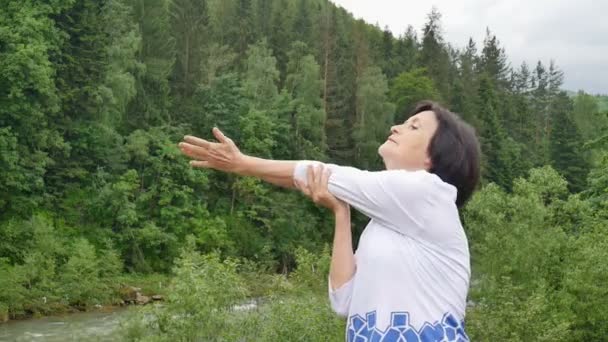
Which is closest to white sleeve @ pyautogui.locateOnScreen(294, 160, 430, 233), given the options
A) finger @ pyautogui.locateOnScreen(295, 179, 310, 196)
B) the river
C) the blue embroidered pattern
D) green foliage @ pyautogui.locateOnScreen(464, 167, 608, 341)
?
finger @ pyautogui.locateOnScreen(295, 179, 310, 196)

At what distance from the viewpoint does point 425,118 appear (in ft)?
7.82

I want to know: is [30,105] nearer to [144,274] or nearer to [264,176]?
[144,274]

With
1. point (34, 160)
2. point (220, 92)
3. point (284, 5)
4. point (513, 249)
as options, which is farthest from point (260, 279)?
point (284, 5)

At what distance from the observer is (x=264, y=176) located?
2363 millimetres

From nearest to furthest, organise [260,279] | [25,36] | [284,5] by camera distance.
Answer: [260,279], [25,36], [284,5]

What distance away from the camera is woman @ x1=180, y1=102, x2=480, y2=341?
6.93 feet

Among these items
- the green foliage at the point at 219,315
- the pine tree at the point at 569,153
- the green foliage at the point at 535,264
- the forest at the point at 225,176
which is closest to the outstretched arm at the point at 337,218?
the forest at the point at 225,176

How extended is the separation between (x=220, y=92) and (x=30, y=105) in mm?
15778

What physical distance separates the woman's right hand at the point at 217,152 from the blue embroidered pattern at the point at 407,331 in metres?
0.58

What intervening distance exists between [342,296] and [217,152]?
1.75ft

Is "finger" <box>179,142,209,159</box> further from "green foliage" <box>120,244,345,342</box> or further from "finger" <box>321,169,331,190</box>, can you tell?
"green foliage" <box>120,244,345,342</box>

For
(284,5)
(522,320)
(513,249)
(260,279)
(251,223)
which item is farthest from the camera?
(284,5)

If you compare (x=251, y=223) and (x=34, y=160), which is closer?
(x=34, y=160)

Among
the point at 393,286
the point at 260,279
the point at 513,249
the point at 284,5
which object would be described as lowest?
the point at 260,279
